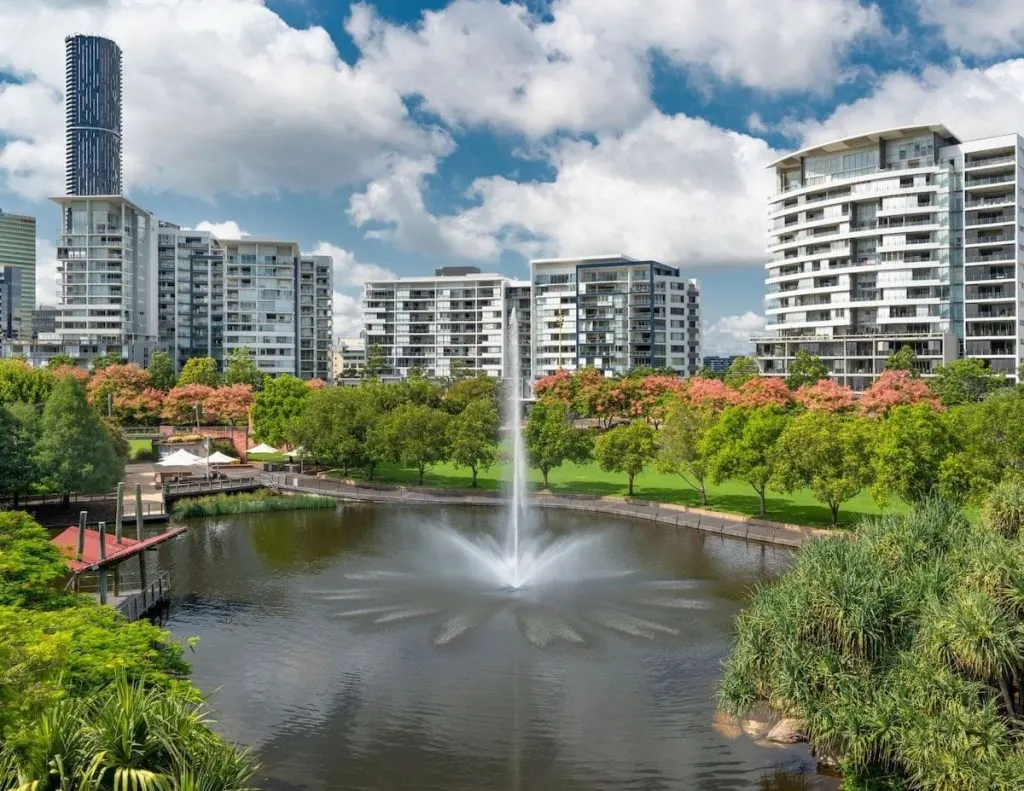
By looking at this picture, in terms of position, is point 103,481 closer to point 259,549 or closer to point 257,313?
point 259,549

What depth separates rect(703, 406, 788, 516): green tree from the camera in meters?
46.3

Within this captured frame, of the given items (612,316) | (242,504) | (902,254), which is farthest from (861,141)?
(242,504)

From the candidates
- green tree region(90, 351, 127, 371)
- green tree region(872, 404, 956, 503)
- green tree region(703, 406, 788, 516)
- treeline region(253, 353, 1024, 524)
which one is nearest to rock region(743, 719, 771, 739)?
treeline region(253, 353, 1024, 524)

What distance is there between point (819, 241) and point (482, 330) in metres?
A: 63.6

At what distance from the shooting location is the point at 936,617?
18.1m

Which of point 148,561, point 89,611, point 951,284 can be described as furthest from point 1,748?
point 951,284

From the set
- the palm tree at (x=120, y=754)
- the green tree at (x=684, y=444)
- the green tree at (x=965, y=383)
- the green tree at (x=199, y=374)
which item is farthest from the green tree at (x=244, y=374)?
the palm tree at (x=120, y=754)

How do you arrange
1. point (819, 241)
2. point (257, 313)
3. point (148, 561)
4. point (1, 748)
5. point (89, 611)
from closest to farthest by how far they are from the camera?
point (1, 748), point (89, 611), point (148, 561), point (819, 241), point (257, 313)

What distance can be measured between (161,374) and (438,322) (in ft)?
180

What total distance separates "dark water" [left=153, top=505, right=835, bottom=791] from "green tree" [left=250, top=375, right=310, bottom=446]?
28985 mm

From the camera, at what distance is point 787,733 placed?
2145 cm

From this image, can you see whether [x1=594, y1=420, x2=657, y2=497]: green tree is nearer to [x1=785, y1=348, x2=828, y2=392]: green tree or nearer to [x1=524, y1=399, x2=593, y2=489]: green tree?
[x1=524, y1=399, x2=593, y2=489]: green tree

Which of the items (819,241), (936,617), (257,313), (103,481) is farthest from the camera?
(257,313)

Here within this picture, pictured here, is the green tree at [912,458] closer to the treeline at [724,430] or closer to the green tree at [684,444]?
the treeline at [724,430]
